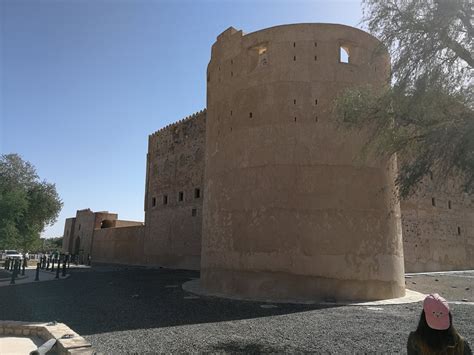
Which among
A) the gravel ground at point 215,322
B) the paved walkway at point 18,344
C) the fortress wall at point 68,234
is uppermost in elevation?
the fortress wall at point 68,234

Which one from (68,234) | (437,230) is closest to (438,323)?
(437,230)

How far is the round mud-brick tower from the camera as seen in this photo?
9484 mm

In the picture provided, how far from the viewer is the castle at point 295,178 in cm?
950

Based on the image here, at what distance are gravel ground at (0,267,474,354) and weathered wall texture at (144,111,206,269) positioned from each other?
12.6 metres

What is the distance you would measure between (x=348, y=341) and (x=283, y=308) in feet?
9.54

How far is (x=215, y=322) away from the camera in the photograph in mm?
6730

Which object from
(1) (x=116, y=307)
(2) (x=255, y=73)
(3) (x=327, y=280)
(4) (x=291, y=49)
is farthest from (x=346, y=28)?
(1) (x=116, y=307)

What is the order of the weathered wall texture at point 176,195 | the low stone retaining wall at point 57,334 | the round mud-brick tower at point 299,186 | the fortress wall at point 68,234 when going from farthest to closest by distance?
1. the fortress wall at point 68,234
2. the weathered wall texture at point 176,195
3. the round mud-brick tower at point 299,186
4. the low stone retaining wall at point 57,334

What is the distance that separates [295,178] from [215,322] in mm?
4424

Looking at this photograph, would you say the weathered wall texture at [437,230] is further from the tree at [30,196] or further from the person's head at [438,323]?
the tree at [30,196]

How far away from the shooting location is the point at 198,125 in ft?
77.4

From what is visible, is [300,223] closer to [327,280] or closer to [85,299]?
[327,280]

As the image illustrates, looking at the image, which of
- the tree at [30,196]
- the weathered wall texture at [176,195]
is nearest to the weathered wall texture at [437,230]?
the weathered wall texture at [176,195]

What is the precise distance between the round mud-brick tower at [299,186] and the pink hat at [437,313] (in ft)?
23.5
